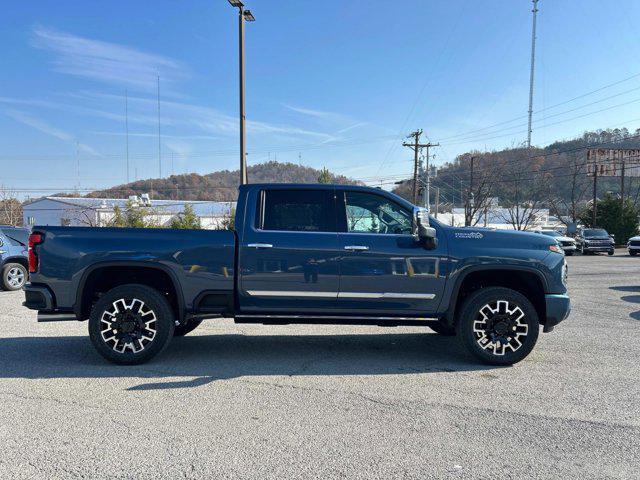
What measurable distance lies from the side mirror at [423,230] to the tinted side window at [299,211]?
0.93m

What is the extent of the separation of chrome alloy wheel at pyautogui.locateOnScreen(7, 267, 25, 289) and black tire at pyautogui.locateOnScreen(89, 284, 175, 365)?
8023 mm

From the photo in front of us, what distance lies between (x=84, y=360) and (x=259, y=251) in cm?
249

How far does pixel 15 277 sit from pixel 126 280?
8.04 meters

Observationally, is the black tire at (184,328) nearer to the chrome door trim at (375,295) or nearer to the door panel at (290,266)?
the door panel at (290,266)

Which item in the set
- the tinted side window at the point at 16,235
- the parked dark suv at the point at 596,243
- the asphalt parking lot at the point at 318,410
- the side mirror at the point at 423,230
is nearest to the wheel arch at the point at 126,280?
the asphalt parking lot at the point at 318,410

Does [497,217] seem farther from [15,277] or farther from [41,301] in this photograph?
[41,301]

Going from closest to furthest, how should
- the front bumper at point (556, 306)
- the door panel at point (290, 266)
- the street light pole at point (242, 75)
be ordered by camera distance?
the door panel at point (290, 266) → the front bumper at point (556, 306) → the street light pole at point (242, 75)

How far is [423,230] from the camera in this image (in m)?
5.29

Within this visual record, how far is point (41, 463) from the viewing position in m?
3.27

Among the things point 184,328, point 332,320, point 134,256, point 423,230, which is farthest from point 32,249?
point 423,230

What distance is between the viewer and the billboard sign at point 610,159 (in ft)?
164

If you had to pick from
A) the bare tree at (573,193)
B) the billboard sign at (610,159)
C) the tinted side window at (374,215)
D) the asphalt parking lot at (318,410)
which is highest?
the billboard sign at (610,159)

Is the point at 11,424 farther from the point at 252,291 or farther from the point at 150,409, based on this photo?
the point at 252,291

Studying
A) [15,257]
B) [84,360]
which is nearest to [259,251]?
[84,360]
